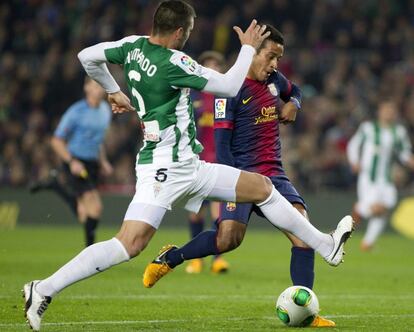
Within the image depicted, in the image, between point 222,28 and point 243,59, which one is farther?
point 222,28

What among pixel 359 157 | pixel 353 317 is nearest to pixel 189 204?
pixel 353 317

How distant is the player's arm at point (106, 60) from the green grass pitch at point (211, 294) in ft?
5.40

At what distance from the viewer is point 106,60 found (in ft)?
25.3

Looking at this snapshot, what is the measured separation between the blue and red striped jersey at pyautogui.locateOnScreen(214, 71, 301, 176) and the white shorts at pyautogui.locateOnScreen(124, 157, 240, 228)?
1.09 meters

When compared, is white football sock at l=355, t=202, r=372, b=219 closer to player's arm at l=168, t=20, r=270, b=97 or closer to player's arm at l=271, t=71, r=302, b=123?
player's arm at l=271, t=71, r=302, b=123

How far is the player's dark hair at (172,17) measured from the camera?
24.2ft

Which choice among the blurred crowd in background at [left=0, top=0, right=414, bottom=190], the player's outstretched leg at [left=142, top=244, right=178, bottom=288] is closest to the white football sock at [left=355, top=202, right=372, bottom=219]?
the blurred crowd in background at [left=0, top=0, right=414, bottom=190]

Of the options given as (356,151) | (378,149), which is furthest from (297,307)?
(378,149)

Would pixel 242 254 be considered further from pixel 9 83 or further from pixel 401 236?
pixel 9 83

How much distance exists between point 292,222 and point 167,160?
1075 mm

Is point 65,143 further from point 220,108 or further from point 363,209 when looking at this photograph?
point 363,209

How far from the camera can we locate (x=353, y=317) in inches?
339

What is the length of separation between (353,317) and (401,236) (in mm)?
12755

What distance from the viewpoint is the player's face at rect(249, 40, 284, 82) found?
8.66 meters
